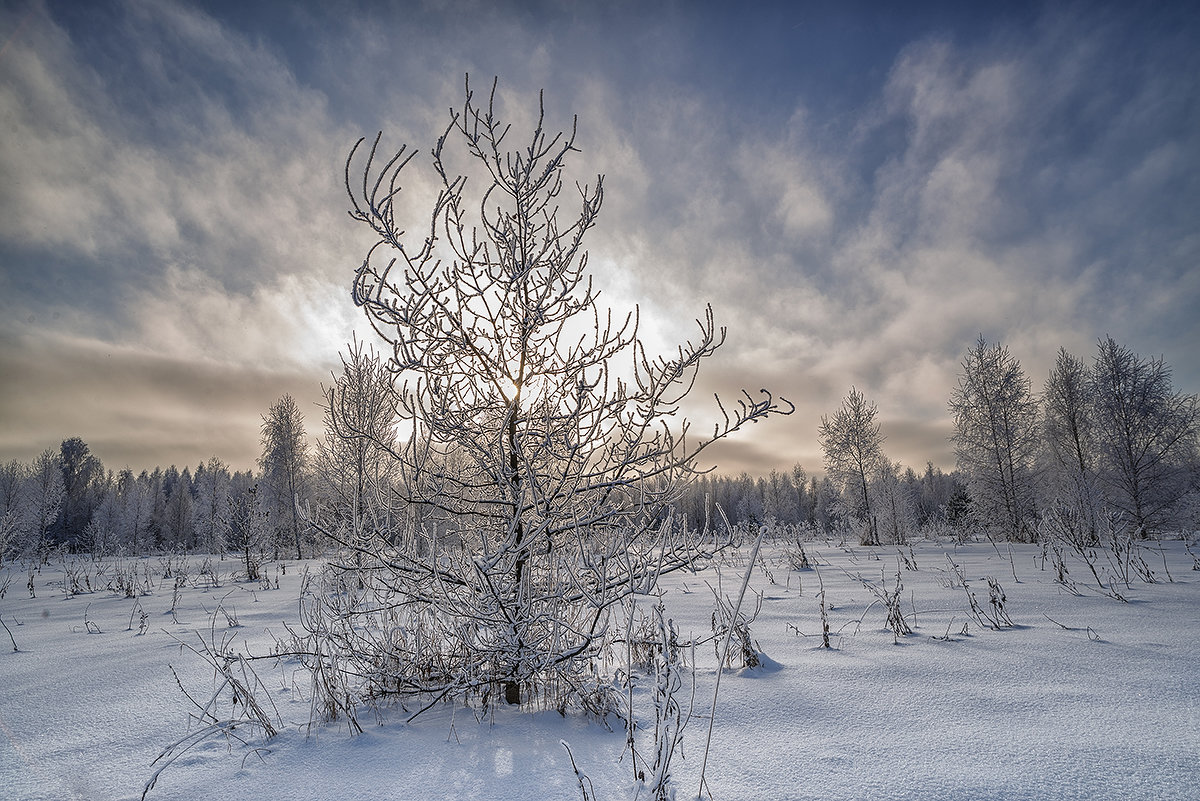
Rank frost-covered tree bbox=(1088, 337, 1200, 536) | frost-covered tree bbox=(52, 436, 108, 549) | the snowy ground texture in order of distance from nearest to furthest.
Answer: the snowy ground texture < frost-covered tree bbox=(1088, 337, 1200, 536) < frost-covered tree bbox=(52, 436, 108, 549)

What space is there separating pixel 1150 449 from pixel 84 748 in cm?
2653

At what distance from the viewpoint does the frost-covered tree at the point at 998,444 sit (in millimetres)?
19203

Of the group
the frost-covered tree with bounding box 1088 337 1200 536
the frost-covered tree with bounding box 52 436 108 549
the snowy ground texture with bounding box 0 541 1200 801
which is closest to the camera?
the snowy ground texture with bounding box 0 541 1200 801

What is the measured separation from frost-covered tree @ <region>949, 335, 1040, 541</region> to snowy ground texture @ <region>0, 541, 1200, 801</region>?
60.8 ft

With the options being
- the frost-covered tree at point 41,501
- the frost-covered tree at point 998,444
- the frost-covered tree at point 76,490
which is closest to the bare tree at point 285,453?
the frost-covered tree at point 41,501

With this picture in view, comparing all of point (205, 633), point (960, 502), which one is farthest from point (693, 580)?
point (960, 502)

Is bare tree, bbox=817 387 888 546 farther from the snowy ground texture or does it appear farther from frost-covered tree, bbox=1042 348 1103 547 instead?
the snowy ground texture

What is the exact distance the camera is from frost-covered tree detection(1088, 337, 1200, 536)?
57.5 feet

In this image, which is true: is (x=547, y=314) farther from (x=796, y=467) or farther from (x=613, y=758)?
(x=796, y=467)

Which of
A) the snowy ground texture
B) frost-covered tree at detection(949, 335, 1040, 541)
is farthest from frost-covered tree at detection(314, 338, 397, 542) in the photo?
frost-covered tree at detection(949, 335, 1040, 541)

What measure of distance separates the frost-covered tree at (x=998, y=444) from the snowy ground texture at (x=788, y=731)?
1852cm

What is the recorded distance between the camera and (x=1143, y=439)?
1794cm

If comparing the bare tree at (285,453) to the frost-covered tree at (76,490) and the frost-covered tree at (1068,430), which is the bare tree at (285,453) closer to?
the frost-covered tree at (76,490)

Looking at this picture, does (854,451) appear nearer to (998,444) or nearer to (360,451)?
(998,444)
